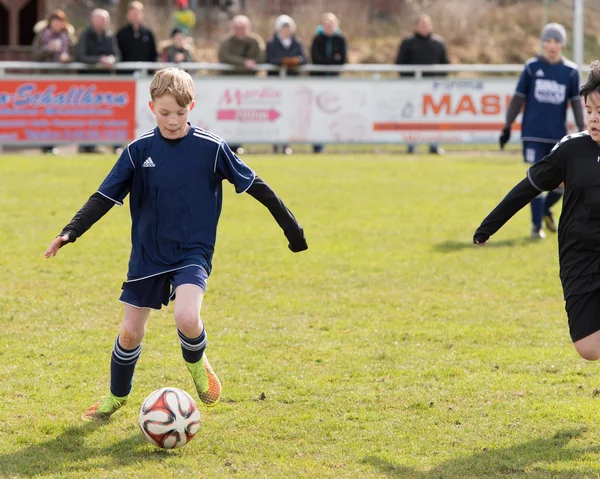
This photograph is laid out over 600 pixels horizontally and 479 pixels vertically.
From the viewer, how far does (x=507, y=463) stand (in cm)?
484

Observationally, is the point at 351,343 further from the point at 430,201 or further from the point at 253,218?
the point at 430,201

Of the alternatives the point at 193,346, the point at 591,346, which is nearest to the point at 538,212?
the point at 591,346

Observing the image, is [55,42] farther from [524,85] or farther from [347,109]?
[524,85]

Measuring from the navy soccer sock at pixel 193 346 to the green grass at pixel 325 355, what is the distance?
333mm

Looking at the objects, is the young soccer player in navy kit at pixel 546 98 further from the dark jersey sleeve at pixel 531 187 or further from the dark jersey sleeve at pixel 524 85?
the dark jersey sleeve at pixel 531 187

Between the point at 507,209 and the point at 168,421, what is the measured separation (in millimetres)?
1967

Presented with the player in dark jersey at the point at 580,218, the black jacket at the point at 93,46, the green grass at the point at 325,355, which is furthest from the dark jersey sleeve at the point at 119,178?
the black jacket at the point at 93,46

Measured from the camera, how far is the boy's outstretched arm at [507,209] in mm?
5309

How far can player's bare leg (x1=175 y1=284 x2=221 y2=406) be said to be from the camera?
511 cm

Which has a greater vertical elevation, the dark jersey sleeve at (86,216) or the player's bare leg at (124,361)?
the dark jersey sleeve at (86,216)

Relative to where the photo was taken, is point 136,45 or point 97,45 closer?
point 97,45

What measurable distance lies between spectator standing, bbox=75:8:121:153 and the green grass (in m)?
5.06

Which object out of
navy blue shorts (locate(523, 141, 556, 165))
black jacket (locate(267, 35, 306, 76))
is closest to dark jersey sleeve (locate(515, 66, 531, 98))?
navy blue shorts (locate(523, 141, 556, 165))

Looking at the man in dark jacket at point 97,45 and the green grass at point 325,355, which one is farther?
the man in dark jacket at point 97,45
